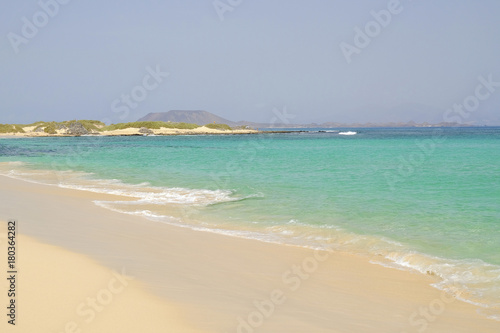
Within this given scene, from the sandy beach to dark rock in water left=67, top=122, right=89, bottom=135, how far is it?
11478cm

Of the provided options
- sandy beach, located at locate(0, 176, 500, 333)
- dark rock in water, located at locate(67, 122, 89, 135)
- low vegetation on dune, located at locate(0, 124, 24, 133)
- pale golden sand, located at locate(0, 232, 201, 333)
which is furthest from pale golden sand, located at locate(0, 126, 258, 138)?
pale golden sand, located at locate(0, 232, 201, 333)

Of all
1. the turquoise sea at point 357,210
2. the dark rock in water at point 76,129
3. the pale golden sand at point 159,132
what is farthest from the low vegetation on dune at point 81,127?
the turquoise sea at point 357,210

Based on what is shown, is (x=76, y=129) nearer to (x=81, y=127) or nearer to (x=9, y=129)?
(x=81, y=127)

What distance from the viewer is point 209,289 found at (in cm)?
611

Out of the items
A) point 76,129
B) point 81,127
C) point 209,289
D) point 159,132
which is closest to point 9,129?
point 76,129

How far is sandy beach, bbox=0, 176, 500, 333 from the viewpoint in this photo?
4875 millimetres

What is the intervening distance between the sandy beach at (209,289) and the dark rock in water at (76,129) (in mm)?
114780

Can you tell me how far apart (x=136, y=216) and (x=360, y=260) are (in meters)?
6.41

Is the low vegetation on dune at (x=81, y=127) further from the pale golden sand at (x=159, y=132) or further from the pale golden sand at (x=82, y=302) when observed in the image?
the pale golden sand at (x=82, y=302)

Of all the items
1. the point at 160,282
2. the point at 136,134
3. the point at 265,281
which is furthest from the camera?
the point at 136,134

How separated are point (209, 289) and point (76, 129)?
120359 mm

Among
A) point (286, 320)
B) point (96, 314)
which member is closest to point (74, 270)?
point (96, 314)

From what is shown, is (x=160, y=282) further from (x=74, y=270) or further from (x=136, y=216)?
(x=136, y=216)

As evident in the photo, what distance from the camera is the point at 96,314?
4805mm
